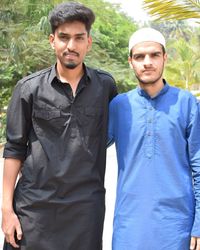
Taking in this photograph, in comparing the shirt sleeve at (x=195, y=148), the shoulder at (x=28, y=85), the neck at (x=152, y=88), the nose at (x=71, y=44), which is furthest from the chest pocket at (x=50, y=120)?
the shirt sleeve at (x=195, y=148)

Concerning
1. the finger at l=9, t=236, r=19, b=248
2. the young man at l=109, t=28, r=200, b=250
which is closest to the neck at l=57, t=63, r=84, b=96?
the young man at l=109, t=28, r=200, b=250

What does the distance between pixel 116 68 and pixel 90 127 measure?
18.0m

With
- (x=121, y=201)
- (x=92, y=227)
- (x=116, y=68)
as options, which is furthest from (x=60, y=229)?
(x=116, y=68)

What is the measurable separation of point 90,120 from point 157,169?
18.9 inches

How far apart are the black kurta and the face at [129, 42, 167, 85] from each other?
312mm

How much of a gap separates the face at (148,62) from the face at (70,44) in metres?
0.31

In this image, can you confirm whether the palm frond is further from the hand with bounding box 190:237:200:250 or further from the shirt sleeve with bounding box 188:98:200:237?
the hand with bounding box 190:237:200:250

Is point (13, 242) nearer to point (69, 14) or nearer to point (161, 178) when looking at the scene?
point (161, 178)

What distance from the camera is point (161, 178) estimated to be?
2453 mm

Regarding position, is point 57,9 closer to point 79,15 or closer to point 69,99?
point 79,15

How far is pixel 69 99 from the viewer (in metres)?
2.62

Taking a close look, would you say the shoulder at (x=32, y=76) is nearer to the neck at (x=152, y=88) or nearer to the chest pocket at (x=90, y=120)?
the chest pocket at (x=90, y=120)

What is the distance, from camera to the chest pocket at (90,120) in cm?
261

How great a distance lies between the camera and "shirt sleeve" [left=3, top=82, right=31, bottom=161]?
262 centimetres
